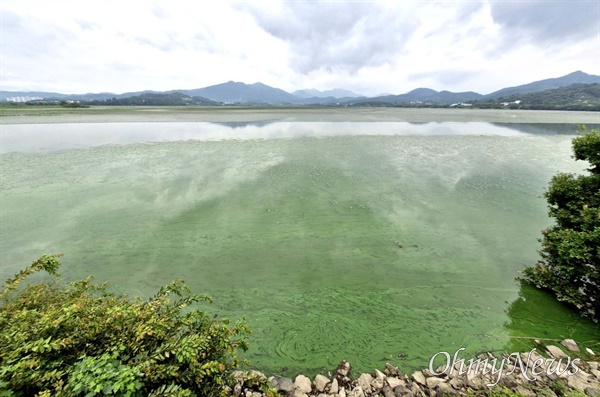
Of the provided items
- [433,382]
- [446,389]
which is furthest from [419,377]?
[446,389]

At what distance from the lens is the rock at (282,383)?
496cm

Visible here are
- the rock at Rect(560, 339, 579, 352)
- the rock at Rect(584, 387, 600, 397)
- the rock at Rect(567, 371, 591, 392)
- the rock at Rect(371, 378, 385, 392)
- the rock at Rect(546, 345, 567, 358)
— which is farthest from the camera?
the rock at Rect(560, 339, 579, 352)

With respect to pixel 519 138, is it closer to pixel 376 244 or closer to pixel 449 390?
pixel 376 244

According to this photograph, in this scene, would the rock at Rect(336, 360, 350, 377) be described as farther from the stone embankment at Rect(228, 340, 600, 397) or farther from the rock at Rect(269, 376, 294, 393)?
the rock at Rect(269, 376, 294, 393)

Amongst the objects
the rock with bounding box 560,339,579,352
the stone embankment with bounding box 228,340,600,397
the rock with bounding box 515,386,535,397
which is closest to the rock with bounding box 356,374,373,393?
the stone embankment with bounding box 228,340,600,397

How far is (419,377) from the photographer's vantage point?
17.0 feet

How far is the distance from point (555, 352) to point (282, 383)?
577 centimetres

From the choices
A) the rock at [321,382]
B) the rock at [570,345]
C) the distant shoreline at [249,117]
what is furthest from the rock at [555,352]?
the distant shoreline at [249,117]

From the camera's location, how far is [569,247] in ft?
21.9

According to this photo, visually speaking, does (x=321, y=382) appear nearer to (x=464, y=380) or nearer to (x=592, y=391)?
(x=464, y=380)

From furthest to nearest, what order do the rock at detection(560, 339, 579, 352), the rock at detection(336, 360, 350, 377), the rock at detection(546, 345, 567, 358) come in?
the rock at detection(560, 339, 579, 352)
the rock at detection(546, 345, 567, 358)
the rock at detection(336, 360, 350, 377)

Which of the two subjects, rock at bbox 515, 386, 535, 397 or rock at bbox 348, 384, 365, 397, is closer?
rock at bbox 515, 386, 535, 397

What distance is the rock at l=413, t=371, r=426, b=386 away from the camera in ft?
16.6

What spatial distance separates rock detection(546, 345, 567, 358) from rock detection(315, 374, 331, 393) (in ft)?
15.8
